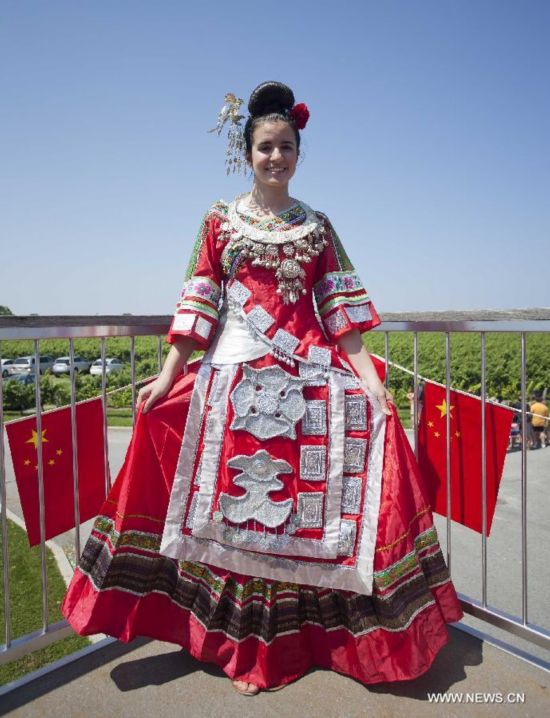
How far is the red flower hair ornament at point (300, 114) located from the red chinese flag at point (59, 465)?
4.20 ft

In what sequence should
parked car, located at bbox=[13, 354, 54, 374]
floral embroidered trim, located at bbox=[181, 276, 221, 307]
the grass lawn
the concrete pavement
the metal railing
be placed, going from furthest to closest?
parked car, located at bbox=[13, 354, 54, 374] → the grass lawn → floral embroidered trim, located at bbox=[181, 276, 221, 307] → the metal railing → the concrete pavement

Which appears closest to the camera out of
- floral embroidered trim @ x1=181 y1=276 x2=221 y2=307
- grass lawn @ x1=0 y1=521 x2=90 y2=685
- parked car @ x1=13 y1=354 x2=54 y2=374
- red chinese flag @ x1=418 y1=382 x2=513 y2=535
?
floral embroidered trim @ x1=181 y1=276 x2=221 y2=307

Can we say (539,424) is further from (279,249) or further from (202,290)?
(202,290)

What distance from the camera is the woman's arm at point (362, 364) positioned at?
174 cm

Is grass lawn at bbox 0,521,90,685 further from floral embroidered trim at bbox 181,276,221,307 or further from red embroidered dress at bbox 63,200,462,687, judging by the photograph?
floral embroidered trim at bbox 181,276,221,307

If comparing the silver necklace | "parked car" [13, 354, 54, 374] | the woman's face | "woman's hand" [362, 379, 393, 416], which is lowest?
"parked car" [13, 354, 54, 374]

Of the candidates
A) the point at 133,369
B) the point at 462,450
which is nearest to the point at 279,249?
the point at 133,369

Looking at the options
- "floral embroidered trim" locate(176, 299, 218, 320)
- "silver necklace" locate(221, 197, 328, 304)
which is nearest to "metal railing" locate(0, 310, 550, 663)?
"floral embroidered trim" locate(176, 299, 218, 320)

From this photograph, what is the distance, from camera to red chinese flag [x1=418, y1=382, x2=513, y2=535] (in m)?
1.96

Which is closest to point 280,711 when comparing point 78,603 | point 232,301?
point 78,603

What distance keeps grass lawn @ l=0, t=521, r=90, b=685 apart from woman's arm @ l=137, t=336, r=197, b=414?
7.01ft

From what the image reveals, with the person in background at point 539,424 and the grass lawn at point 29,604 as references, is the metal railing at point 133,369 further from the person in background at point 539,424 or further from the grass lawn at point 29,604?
the person in background at point 539,424

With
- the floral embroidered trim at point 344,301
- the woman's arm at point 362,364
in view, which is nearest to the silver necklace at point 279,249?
the floral embroidered trim at point 344,301

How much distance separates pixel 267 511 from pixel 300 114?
1.36m
